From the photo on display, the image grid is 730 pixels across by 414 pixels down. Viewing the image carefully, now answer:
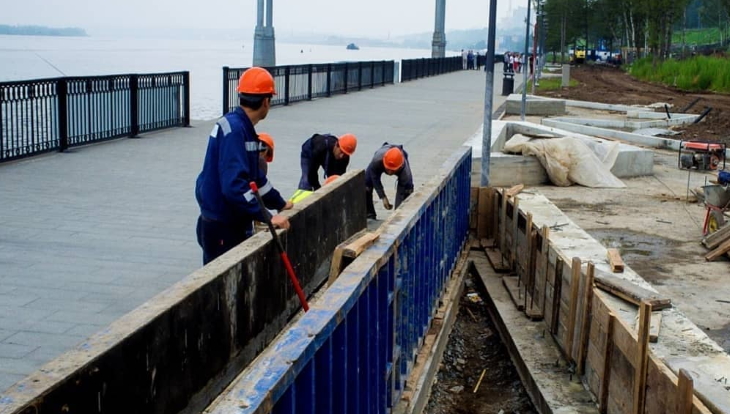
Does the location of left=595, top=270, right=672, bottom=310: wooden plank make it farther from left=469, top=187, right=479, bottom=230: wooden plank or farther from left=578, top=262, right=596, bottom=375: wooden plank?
left=469, top=187, right=479, bottom=230: wooden plank

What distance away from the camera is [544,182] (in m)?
16.5

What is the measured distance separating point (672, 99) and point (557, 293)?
35488mm

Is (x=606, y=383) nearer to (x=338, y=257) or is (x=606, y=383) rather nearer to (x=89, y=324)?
(x=338, y=257)

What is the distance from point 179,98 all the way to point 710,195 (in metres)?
11.5

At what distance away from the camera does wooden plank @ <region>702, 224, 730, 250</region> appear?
11.4 metres

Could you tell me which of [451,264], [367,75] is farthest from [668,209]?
[367,75]

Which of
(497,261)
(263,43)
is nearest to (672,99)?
(263,43)

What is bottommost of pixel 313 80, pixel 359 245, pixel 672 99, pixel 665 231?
pixel 665 231

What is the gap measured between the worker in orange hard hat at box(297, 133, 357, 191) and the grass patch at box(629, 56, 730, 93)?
3805cm

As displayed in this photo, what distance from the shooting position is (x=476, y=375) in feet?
26.6

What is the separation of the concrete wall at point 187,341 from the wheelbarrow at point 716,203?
6.03 meters

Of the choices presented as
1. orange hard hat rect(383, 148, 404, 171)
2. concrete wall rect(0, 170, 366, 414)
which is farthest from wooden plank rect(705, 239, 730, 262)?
concrete wall rect(0, 170, 366, 414)

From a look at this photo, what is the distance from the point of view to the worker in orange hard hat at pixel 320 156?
10898 millimetres

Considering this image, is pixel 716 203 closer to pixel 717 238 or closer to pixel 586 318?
pixel 717 238
